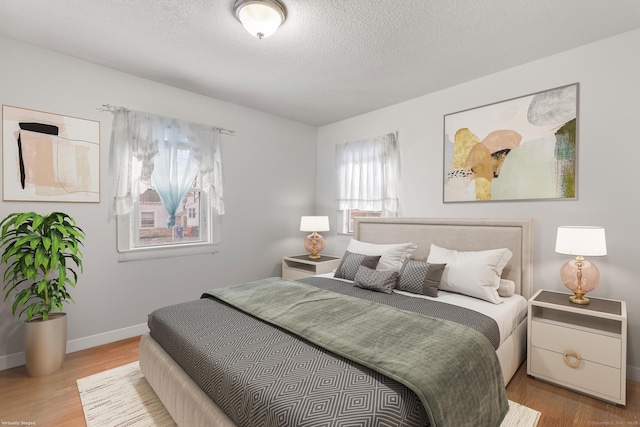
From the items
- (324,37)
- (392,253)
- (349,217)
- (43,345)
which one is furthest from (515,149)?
(43,345)

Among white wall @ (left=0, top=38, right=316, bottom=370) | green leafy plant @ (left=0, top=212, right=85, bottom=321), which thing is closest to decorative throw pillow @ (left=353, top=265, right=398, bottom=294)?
white wall @ (left=0, top=38, right=316, bottom=370)

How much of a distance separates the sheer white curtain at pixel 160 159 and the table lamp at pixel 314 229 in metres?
1.13

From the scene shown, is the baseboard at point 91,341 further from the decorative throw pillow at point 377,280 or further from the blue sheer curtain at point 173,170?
the decorative throw pillow at point 377,280

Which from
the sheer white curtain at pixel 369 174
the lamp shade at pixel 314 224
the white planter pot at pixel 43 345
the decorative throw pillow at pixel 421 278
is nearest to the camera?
the white planter pot at pixel 43 345

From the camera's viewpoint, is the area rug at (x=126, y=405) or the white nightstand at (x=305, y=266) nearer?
the area rug at (x=126, y=405)

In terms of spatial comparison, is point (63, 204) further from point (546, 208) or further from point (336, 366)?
point (546, 208)

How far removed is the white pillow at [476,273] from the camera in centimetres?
238

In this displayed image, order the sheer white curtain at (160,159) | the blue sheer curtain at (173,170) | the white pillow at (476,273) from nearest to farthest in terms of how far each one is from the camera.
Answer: the white pillow at (476,273) → the sheer white curtain at (160,159) → the blue sheer curtain at (173,170)

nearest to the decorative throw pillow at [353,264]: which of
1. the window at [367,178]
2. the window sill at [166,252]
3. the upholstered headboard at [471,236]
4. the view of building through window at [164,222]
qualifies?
the upholstered headboard at [471,236]

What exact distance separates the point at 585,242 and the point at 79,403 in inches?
142

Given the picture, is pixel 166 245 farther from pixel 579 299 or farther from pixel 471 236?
pixel 579 299

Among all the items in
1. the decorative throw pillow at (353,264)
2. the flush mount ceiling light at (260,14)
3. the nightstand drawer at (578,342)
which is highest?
the flush mount ceiling light at (260,14)

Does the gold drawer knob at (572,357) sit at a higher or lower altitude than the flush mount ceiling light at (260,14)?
lower

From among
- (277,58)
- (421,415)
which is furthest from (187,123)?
(421,415)
